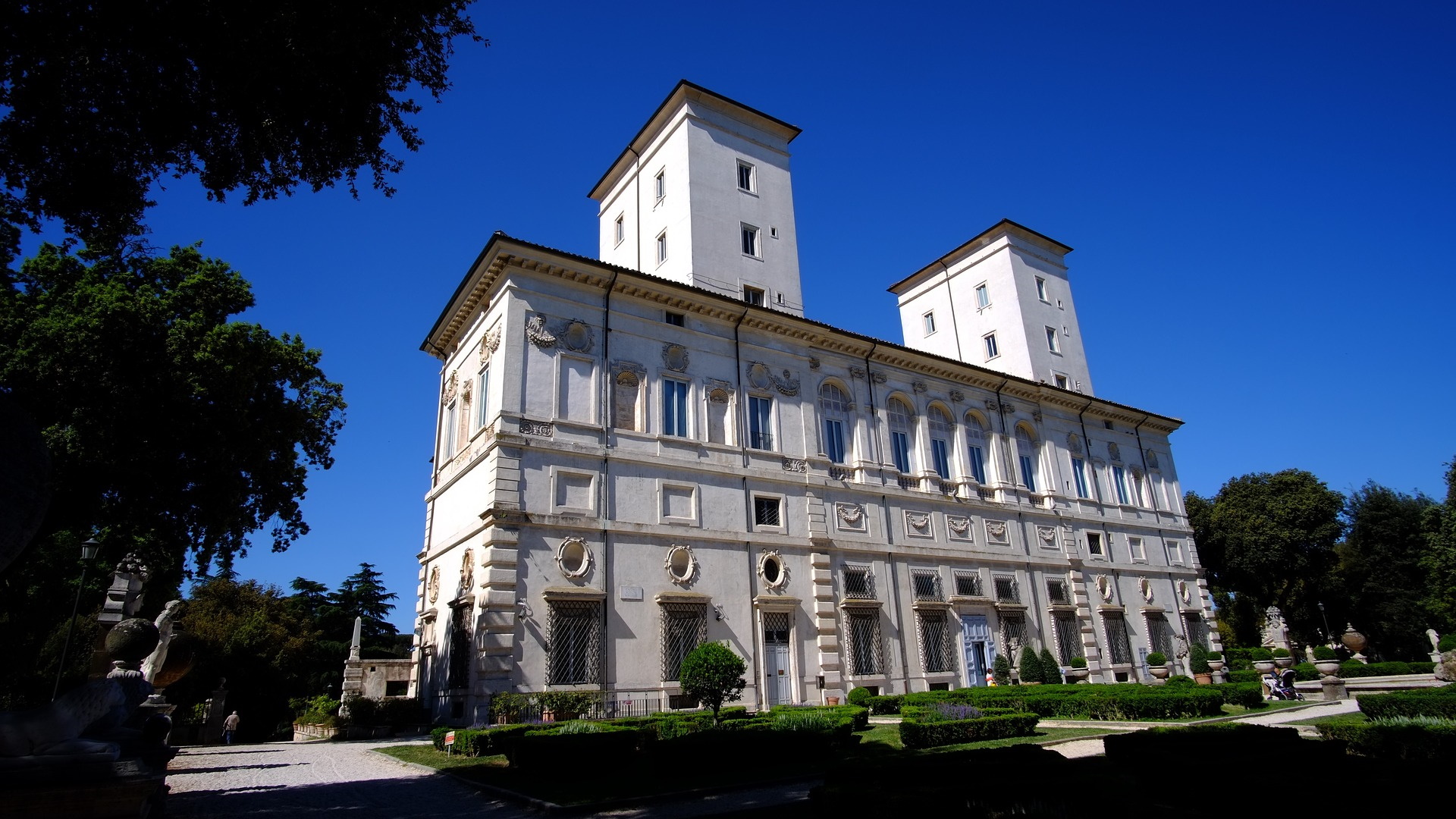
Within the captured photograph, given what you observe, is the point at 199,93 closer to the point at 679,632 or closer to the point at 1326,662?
the point at 679,632

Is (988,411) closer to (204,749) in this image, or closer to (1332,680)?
(1332,680)

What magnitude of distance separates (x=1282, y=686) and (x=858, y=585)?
13.4 metres

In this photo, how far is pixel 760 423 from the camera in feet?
85.2

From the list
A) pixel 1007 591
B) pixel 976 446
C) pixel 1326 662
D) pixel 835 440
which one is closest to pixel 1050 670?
pixel 1007 591

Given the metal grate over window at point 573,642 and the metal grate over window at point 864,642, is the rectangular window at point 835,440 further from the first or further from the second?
the metal grate over window at point 573,642

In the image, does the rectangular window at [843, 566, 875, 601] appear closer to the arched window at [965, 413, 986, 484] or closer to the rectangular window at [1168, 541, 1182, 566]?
the arched window at [965, 413, 986, 484]

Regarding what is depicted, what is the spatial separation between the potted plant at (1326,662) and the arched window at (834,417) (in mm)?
16845

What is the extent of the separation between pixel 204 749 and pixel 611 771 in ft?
61.0

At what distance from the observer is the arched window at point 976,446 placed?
31.7 meters

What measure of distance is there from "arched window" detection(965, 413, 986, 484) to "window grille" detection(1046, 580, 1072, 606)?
16.5ft

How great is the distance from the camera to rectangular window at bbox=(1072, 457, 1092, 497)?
3522 centimetres

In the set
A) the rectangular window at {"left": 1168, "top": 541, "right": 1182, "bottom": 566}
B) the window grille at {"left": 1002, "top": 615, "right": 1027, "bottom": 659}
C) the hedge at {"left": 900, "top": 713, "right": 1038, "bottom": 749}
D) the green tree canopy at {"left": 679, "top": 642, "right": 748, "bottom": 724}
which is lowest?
the hedge at {"left": 900, "top": 713, "right": 1038, "bottom": 749}

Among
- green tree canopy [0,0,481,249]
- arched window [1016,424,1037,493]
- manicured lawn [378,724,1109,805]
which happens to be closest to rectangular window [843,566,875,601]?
manicured lawn [378,724,1109,805]

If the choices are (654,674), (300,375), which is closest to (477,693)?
(654,674)
